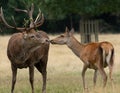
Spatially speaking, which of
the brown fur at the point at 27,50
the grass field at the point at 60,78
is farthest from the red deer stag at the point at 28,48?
the grass field at the point at 60,78

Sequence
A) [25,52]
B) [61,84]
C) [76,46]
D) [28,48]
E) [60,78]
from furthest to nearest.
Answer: [60,78]
[61,84]
[76,46]
[25,52]
[28,48]

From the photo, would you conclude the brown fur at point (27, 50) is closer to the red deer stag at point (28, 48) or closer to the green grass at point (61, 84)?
the red deer stag at point (28, 48)

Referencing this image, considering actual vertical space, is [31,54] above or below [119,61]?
above

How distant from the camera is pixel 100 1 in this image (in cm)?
2231

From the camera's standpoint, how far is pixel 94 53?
47.5 feet

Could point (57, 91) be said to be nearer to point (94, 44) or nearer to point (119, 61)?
point (94, 44)

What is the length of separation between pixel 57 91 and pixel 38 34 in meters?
1.96

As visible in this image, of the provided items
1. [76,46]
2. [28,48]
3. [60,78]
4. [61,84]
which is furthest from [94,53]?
[60,78]

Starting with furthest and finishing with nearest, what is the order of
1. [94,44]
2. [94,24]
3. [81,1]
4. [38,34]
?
1. [94,24]
2. [81,1]
3. [94,44]
4. [38,34]

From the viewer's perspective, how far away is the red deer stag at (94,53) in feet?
46.2

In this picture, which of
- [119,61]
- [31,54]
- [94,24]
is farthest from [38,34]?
[94,24]

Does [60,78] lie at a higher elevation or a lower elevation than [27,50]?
lower

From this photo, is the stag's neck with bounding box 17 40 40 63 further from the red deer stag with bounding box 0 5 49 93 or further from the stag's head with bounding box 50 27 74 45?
the stag's head with bounding box 50 27 74 45

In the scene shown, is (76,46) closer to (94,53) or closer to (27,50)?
(94,53)
